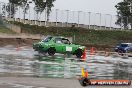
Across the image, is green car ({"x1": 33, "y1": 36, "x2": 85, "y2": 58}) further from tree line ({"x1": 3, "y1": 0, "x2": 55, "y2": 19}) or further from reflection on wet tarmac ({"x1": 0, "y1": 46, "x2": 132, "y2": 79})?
tree line ({"x1": 3, "y1": 0, "x2": 55, "y2": 19})

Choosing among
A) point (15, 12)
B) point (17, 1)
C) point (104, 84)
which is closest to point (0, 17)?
point (15, 12)

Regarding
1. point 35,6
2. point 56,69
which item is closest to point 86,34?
point 35,6

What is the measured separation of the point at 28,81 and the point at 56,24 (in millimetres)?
64964

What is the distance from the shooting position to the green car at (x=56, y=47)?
1373 inches

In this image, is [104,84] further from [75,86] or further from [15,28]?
[15,28]

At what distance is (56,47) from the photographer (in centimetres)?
3516

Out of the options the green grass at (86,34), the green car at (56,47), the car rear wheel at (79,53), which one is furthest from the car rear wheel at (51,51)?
the green grass at (86,34)

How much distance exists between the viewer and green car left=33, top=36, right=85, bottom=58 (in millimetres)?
34875

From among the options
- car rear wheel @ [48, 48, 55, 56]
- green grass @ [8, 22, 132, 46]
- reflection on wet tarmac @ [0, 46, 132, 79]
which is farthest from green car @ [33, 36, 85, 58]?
green grass @ [8, 22, 132, 46]

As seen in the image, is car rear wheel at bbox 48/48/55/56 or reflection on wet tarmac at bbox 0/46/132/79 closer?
reflection on wet tarmac at bbox 0/46/132/79

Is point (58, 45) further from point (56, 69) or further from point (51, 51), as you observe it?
point (56, 69)

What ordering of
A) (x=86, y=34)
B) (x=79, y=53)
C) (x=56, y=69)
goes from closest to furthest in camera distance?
(x=56, y=69), (x=79, y=53), (x=86, y=34)

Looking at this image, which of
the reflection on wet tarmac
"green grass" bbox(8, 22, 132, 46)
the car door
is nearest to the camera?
the reflection on wet tarmac

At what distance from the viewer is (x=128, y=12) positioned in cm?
10800
